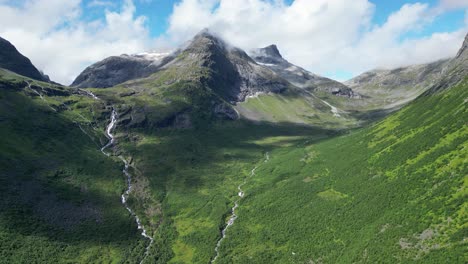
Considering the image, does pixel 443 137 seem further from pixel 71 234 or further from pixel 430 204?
pixel 71 234

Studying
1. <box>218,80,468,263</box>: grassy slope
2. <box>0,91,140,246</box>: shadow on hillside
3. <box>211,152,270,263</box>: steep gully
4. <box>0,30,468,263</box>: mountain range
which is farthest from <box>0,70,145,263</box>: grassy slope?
<box>218,80,468,263</box>: grassy slope

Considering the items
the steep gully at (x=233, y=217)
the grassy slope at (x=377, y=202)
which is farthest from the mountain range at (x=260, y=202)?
the steep gully at (x=233, y=217)

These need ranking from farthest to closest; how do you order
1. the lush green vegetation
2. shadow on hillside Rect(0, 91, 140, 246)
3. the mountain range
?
shadow on hillside Rect(0, 91, 140, 246) < the mountain range < the lush green vegetation

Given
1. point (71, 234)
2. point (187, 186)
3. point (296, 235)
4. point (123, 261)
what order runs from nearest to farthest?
1. point (296, 235)
2. point (123, 261)
3. point (71, 234)
4. point (187, 186)

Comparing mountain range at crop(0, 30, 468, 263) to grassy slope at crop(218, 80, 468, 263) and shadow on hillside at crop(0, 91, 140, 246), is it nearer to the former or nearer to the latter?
grassy slope at crop(218, 80, 468, 263)

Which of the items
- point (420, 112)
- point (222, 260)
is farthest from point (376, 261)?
point (420, 112)

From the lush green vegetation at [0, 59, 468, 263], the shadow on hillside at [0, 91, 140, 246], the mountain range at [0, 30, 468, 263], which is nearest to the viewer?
the lush green vegetation at [0, 59, 468, 263]

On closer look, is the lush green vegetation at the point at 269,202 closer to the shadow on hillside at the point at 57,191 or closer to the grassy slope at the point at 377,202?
the grassy slope at the point at 377,202
